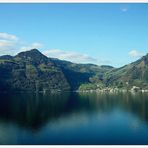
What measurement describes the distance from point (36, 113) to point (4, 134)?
1245 inches

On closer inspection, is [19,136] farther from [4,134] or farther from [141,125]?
[141,125]

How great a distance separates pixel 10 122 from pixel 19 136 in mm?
15099

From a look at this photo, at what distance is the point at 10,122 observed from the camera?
7031 cm

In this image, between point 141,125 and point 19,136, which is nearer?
point 19,136

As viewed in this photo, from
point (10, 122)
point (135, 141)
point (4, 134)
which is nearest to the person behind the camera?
point (135, 141)

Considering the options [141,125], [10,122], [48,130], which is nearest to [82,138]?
[48,130]

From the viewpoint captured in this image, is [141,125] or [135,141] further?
[141,125]

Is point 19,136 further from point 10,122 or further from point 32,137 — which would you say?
point 10,122

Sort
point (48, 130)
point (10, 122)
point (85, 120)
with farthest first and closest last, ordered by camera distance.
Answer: point (85, 120), point (10, 122), point (48, 130)

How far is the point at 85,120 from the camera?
250ft
